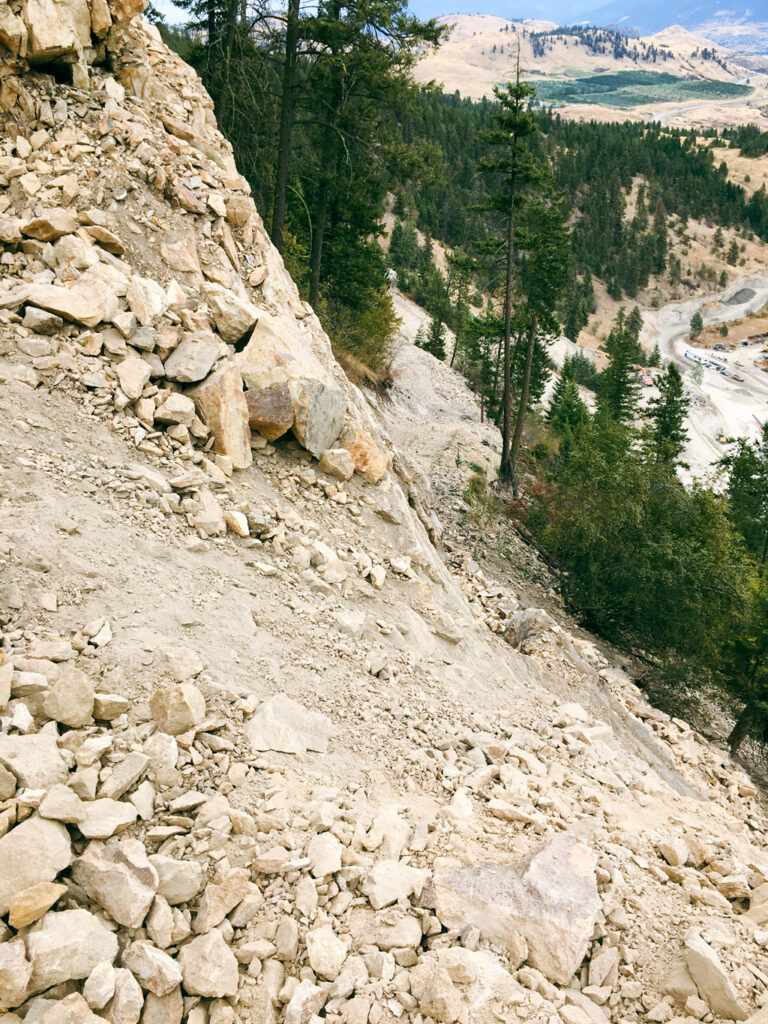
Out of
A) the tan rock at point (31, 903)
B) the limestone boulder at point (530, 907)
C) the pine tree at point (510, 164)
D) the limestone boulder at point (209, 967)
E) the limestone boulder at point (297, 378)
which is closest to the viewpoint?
the tan rock at point (31, 903)

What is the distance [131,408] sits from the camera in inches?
299

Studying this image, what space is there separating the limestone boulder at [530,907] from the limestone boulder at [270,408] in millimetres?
6051

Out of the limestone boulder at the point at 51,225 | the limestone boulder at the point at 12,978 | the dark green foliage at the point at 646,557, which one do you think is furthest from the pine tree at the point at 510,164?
the limestone boulder at the point at 12,978

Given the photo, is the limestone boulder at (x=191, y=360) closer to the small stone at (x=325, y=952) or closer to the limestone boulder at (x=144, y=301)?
the limestone boulder at (x=144, y=301)

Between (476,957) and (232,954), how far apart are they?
5.07ft

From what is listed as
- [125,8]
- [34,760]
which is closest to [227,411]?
[34,760]

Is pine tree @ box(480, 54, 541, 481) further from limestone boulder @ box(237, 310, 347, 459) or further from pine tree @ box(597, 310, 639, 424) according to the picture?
pine tree @ box(597, 310, 639, 424)

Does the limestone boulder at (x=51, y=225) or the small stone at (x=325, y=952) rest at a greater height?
the limestone boulder at (x=51, y=225)

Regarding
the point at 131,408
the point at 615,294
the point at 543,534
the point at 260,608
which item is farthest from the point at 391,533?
the point at 615,294

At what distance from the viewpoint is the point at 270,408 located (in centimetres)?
877

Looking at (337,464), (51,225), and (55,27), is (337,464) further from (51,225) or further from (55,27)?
(55,27)

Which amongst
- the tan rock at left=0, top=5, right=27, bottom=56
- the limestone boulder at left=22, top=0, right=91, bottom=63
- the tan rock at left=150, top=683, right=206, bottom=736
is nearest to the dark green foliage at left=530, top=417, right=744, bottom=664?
the tan rock at left=150, top=683, right=206, bottom=736

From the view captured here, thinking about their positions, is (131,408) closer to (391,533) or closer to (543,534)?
(391,533)

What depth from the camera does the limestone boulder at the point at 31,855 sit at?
3459mm
